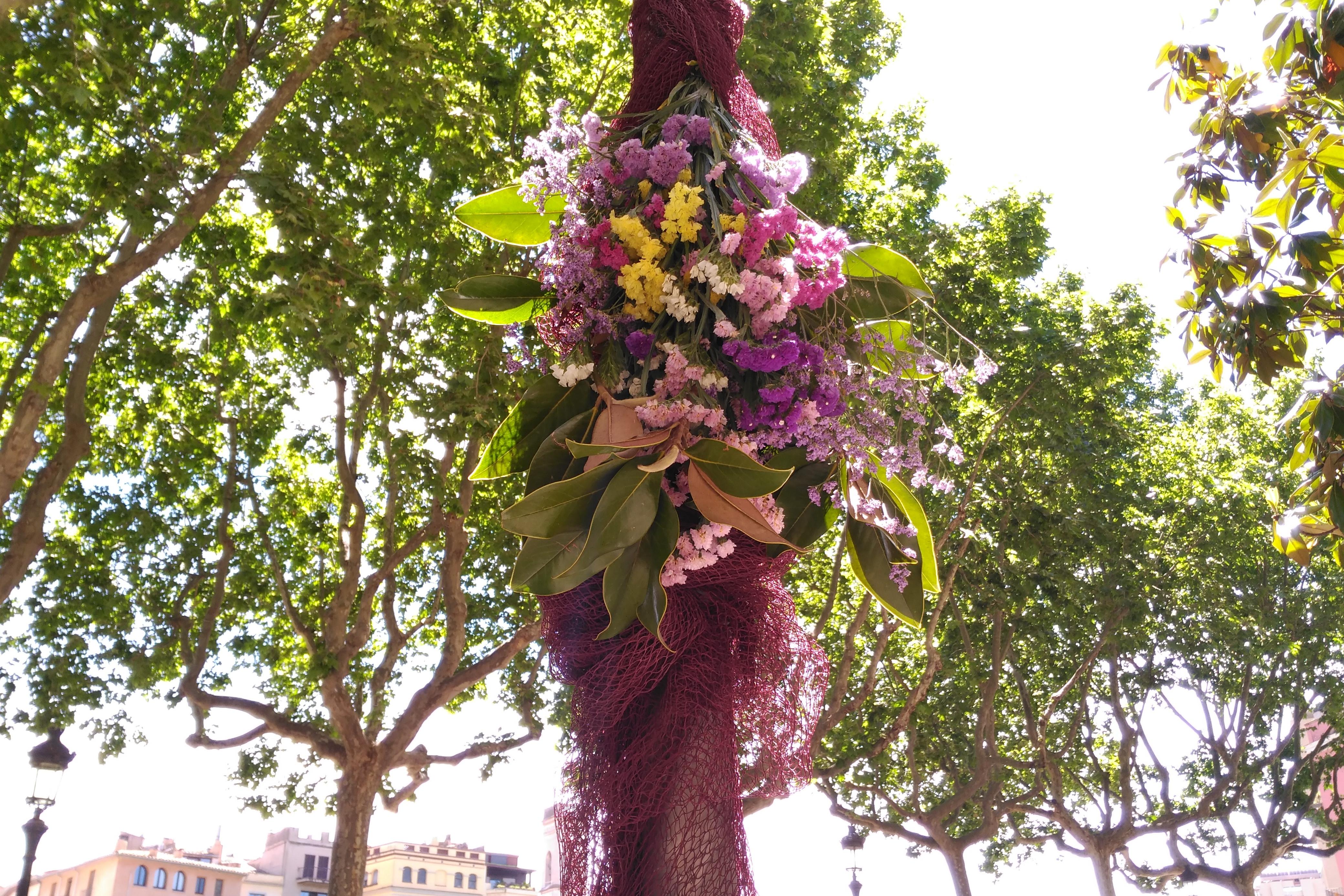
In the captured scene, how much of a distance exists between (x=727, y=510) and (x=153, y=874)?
5987 centimetres

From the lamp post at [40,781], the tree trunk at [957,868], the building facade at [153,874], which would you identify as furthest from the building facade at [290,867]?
the lamp post at [40,781]

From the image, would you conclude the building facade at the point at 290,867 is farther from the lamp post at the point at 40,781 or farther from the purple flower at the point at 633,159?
the purple flower at the point at 633,159

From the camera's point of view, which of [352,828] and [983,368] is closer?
[983,368]

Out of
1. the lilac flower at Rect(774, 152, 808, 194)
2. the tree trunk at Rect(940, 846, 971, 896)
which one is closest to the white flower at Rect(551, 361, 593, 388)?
the lilac flower at Rect(774, 152, 808, 194)

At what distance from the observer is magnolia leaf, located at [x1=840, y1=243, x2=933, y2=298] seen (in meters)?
1.42

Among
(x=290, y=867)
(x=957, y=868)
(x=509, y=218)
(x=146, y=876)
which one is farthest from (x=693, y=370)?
(x=290, y=867)

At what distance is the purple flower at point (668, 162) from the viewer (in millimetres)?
1389

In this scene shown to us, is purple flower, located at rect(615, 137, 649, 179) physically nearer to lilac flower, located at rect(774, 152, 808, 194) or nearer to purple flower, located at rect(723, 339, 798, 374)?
lilac flower, located at rect(774, 152, 808, 194)

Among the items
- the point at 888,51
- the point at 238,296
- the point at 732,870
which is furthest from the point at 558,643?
the point at 888,51

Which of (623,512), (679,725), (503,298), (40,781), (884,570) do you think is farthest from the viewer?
Result: (40,781)

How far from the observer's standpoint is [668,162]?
1.40m

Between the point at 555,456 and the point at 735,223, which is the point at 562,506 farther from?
the point at 735,223

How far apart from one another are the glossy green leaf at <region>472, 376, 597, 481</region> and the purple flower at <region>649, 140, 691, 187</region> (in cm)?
31

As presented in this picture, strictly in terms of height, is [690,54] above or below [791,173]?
above
